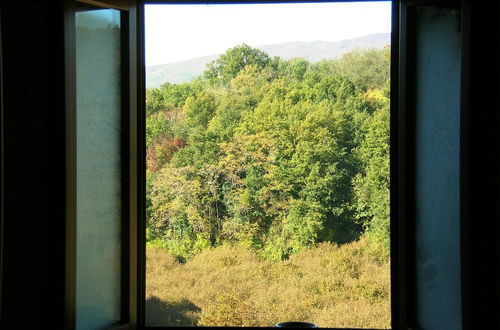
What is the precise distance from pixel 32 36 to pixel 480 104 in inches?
49.3

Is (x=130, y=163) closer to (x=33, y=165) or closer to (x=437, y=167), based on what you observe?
(x=33, y=165)

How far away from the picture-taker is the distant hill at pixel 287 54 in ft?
22.3

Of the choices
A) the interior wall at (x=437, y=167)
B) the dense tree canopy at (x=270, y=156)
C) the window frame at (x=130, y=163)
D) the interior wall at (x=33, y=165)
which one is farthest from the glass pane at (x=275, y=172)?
the interior wall at (x=33, y=165)

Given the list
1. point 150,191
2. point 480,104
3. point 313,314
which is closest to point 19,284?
point 480,104

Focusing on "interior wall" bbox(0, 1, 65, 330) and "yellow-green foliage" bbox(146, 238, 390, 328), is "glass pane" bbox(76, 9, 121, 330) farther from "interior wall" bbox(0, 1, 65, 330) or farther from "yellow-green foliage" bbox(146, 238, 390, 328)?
"yellow-green foliage" bbox(146, 238, 390, 328)

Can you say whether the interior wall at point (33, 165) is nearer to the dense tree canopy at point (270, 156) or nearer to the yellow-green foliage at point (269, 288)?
the dense tree canopy at point (270, 156)

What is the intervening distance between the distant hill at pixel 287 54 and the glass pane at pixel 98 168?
4.75 m

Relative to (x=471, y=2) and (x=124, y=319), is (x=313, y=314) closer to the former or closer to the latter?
(x=124, y=319)

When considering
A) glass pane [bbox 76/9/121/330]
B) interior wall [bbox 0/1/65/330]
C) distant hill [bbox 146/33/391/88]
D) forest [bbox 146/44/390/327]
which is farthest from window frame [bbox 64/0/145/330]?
distant hill [bbox 146/33/391/88]

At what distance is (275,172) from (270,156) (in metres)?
0.19

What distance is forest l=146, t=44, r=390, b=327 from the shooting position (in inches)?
264

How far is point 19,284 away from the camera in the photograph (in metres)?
1.80

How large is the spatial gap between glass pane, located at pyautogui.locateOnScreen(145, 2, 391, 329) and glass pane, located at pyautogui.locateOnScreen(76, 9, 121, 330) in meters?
4.57

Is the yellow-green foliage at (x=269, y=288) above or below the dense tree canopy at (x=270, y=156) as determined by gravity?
below
